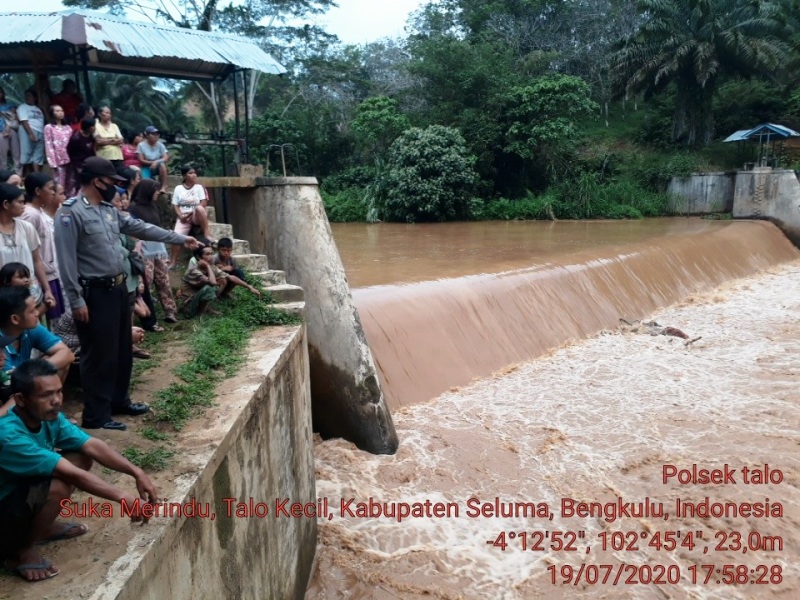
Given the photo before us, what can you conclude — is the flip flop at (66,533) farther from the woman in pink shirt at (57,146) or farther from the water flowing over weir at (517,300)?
the woman in pink shirt at (57,146)

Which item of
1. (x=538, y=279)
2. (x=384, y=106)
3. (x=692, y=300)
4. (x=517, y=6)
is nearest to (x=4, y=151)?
(x=538, y=279)

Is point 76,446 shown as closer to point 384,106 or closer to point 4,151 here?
point 4,151

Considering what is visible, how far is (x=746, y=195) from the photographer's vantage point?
1992 cm

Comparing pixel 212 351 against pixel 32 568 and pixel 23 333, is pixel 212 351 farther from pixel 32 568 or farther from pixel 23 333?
pixel 32 568

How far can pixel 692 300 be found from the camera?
12.5 meters

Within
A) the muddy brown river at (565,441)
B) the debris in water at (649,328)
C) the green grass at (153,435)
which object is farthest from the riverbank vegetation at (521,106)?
the green grass at (153,435)

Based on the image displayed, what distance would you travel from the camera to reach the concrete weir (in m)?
6.23

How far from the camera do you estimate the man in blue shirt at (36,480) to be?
7.43 ft

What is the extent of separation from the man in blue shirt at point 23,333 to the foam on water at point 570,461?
92.2 inches

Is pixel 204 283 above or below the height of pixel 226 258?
below

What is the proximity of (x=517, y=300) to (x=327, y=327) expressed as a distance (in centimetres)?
437

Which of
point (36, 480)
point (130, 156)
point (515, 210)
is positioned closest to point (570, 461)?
point (36, 480)

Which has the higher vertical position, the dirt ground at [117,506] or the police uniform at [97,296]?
the police uniform at [97,296]

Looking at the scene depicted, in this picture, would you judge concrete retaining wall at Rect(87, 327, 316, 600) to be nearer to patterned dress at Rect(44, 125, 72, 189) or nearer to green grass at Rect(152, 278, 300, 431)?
green grass at Rect(152, 278, 300, 431)
